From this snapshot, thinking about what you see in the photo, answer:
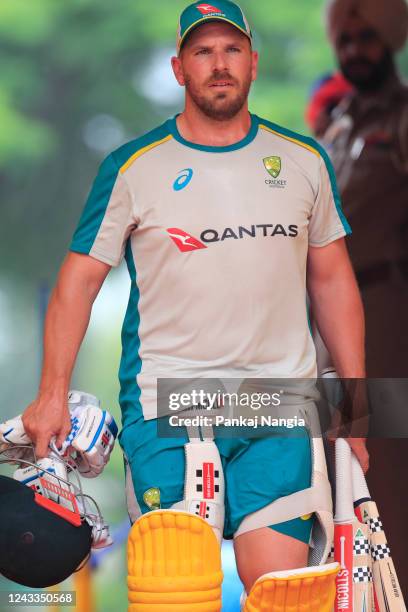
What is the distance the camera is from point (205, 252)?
3.65 metres

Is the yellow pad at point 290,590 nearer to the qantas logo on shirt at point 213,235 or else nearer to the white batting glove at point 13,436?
the white batting glove at point 13,436

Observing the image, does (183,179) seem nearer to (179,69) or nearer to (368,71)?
(179,69)

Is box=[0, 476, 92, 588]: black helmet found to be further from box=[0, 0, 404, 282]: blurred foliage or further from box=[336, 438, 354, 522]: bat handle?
box=[0, 0, 404, 282]: blurred foliage

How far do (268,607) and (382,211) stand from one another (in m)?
2.23

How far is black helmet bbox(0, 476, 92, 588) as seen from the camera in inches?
136

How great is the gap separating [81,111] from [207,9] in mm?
1959

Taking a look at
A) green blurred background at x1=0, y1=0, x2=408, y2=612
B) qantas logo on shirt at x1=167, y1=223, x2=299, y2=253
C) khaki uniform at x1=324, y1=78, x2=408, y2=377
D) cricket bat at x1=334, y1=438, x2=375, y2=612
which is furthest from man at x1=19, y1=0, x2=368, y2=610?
green blurred background at x1=0, y1=0, x2=408, y2=612

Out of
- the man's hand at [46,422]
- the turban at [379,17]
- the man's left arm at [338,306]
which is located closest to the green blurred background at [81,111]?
the turban at [379,17]

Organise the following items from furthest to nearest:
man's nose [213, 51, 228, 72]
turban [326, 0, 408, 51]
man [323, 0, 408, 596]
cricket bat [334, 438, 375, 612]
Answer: turban [326, 0, 408, 51] → man [323, 0, 408, 596] → man's nose [213, 51, 228, 72] → cricket bat [334, 438, 375, 612]

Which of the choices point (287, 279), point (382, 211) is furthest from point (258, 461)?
point (382, 211)

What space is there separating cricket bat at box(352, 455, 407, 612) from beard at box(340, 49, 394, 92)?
79.3 inches

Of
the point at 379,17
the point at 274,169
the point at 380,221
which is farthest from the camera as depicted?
the point at 379,17

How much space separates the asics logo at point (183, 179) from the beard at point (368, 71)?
1.78 meters

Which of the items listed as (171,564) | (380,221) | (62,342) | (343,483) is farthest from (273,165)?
(380,221)
